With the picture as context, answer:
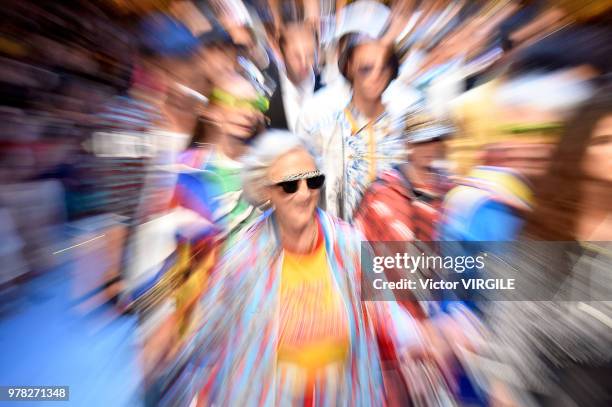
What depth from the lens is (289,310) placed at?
52.9 inches

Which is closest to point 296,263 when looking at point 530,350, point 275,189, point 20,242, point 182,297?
point 275,189

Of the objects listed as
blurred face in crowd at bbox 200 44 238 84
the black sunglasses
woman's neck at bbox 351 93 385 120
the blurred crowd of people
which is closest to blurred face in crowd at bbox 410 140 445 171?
the blurred crowd of people

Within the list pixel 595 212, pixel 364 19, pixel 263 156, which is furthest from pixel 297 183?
pixel 595 212

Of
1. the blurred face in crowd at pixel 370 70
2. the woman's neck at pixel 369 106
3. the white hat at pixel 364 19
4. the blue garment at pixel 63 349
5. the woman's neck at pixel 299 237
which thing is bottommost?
the blue garment at pixel 63 349

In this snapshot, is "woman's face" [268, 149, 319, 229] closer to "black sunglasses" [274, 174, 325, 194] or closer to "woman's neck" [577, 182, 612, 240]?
"black sunglasses" [274, 174, 325, 194]

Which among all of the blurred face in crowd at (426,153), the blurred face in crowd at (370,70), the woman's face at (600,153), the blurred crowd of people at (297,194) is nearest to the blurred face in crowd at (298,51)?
the blurred crowd of people at (297,194)

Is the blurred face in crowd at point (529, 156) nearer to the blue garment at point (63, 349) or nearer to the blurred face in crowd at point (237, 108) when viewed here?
the blurred face in crowd at point (237, 108)

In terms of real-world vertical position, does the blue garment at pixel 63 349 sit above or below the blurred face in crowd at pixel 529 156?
below

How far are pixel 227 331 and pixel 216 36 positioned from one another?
0.93 m

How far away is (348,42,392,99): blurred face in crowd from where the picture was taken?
51.6 inches

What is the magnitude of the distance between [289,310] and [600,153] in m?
1.04

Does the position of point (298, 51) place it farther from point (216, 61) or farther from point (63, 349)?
point (63, 349)

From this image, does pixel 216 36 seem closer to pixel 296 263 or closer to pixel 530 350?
pixel 296 263

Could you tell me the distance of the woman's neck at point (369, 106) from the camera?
1.31 m
